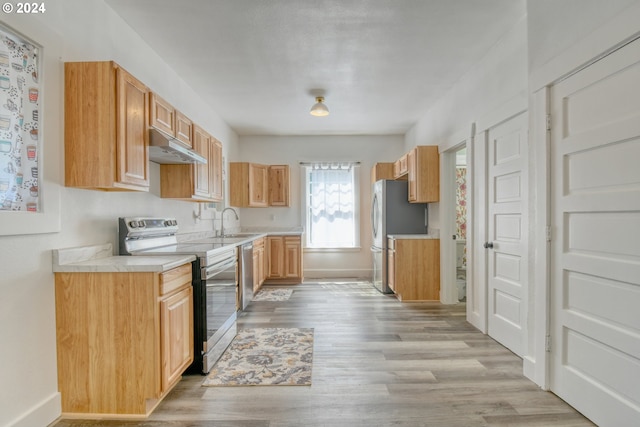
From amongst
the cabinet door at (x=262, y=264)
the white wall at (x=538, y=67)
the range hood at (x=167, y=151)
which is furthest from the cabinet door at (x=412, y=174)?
the range hood at (x=167, y=151)

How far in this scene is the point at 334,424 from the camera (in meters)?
1.83

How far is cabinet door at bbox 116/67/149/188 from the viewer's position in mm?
2037

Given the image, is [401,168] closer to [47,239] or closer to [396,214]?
[396,214]

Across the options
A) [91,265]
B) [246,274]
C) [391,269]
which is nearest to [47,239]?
[91,265]

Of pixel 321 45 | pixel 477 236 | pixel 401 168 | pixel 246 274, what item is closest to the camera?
pixel 321 45

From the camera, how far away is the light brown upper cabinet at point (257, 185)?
220 inches

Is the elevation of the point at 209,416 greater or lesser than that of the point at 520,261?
lesser

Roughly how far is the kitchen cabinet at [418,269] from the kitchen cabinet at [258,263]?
197cm

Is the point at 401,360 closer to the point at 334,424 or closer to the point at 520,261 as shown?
the point at 334,424

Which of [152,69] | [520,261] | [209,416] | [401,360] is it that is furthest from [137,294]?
[520,261]

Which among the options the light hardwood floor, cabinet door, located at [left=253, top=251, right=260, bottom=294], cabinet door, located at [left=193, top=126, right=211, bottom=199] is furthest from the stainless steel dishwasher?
the light hardwood floor

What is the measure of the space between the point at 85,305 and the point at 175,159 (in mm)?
1500

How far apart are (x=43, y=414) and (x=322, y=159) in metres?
5.14

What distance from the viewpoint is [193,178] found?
10.7 feet
